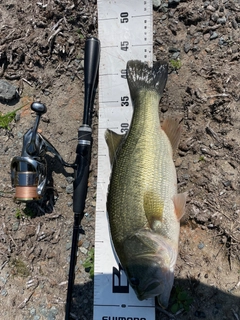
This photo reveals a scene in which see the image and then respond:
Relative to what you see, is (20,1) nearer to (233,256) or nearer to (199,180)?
(199,180)

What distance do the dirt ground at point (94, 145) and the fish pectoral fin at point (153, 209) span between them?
1.82ft

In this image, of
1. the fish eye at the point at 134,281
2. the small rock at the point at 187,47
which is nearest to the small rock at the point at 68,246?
the fish eye at the point at 134,281

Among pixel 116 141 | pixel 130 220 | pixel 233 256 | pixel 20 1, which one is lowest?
pixel 233 256

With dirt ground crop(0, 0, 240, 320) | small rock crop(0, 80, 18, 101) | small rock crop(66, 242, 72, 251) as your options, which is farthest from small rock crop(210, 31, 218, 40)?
small rock crop(66, 242, 72, 251)

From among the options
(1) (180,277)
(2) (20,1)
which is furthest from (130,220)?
(2) (20,1)

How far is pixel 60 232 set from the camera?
3.61 metres

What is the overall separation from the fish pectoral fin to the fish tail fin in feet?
3.45

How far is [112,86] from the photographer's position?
3.63 m

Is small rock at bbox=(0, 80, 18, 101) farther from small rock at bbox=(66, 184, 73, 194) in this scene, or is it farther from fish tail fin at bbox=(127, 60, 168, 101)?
fish tail fin at bbox=(127, 60, 168, 101)

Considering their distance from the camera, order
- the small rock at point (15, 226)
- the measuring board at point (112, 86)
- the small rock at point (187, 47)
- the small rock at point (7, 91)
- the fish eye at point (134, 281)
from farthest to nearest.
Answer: the small rock at point (7, 91) → the small rock at point (15, 226) → the small rock at point (187, 47) → the measuring board at point (112, 86) → the fish eye at point (134, 281)

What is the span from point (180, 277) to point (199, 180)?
0.99 metres

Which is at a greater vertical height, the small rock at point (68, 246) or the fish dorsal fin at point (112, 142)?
the fish dorsal fin at point (112, 142)

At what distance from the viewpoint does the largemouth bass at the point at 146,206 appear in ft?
9.16

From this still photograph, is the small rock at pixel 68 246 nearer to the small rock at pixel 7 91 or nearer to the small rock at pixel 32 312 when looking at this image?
the small rock at pixel 32 312
